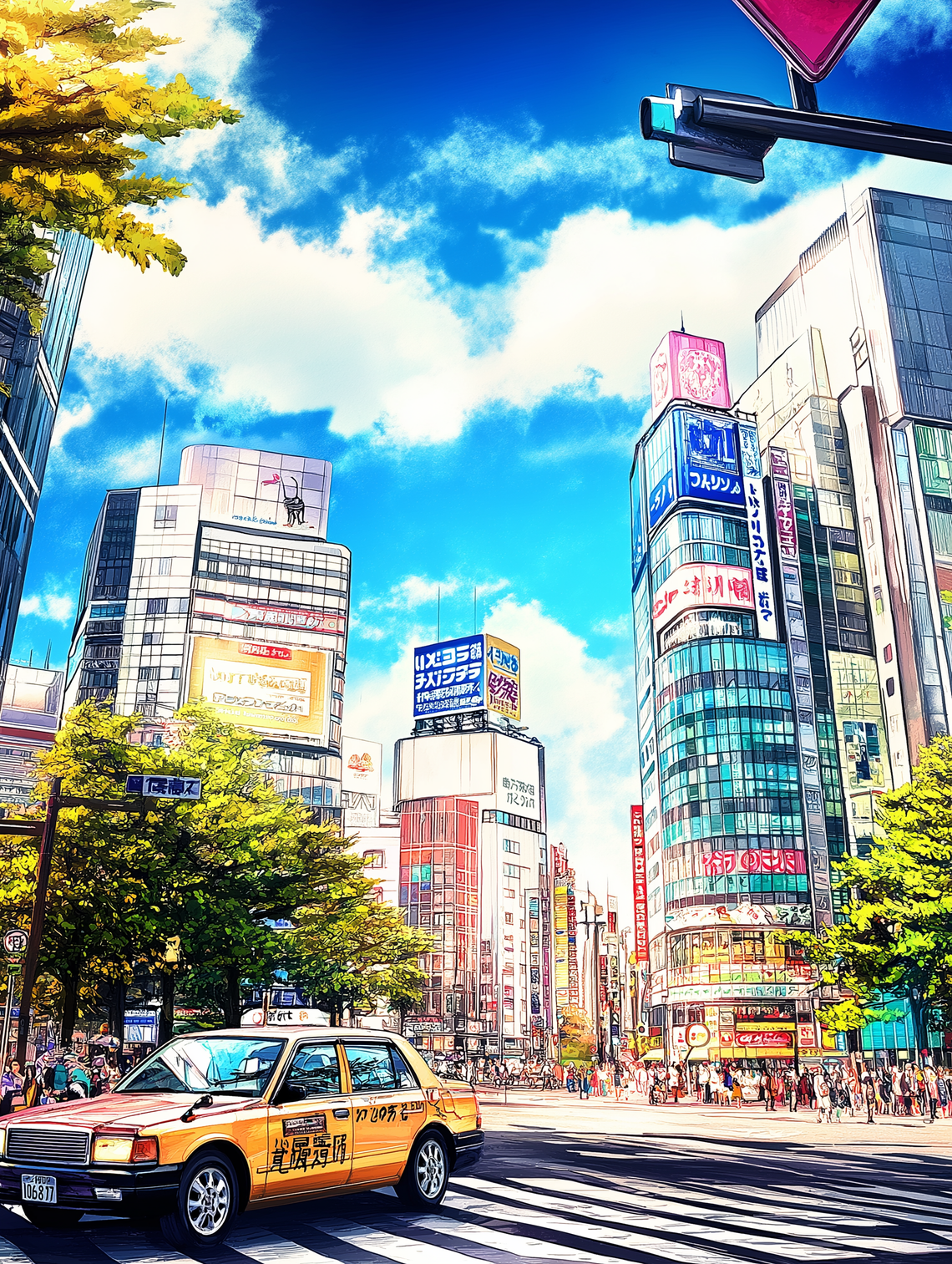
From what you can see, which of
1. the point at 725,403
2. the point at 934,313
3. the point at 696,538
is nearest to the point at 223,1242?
the point at 696,538

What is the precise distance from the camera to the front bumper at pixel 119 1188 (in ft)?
26.7

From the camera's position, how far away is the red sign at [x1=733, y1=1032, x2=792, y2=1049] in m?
76.8

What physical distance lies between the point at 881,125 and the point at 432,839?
123078 mm

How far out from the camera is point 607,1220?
415 inches

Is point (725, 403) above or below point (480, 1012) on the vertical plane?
above

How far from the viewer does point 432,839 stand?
126 meters

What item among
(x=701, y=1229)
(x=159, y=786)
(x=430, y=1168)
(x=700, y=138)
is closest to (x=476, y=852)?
(x=159, y=786)

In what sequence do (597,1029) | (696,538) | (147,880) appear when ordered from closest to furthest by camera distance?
1. (147,880)
2. (696,538)
3. (597,1029)

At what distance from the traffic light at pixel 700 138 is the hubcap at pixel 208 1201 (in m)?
8.11

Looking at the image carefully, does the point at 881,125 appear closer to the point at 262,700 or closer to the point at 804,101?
the point at 804,101

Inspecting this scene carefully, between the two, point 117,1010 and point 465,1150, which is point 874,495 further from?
point 465,1150

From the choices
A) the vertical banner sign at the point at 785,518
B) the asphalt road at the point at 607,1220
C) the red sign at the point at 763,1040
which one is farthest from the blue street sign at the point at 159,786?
the vertical banner sign at the point at 785,518

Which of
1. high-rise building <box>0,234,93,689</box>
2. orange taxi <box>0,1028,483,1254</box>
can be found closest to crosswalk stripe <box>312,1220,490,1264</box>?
orange taxi <box>0,1028,483,1254</box>

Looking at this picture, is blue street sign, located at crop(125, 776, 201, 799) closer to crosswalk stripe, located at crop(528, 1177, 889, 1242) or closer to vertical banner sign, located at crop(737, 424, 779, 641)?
crosswalk stripe, located at crop(528, 1177, 889, 1242)
